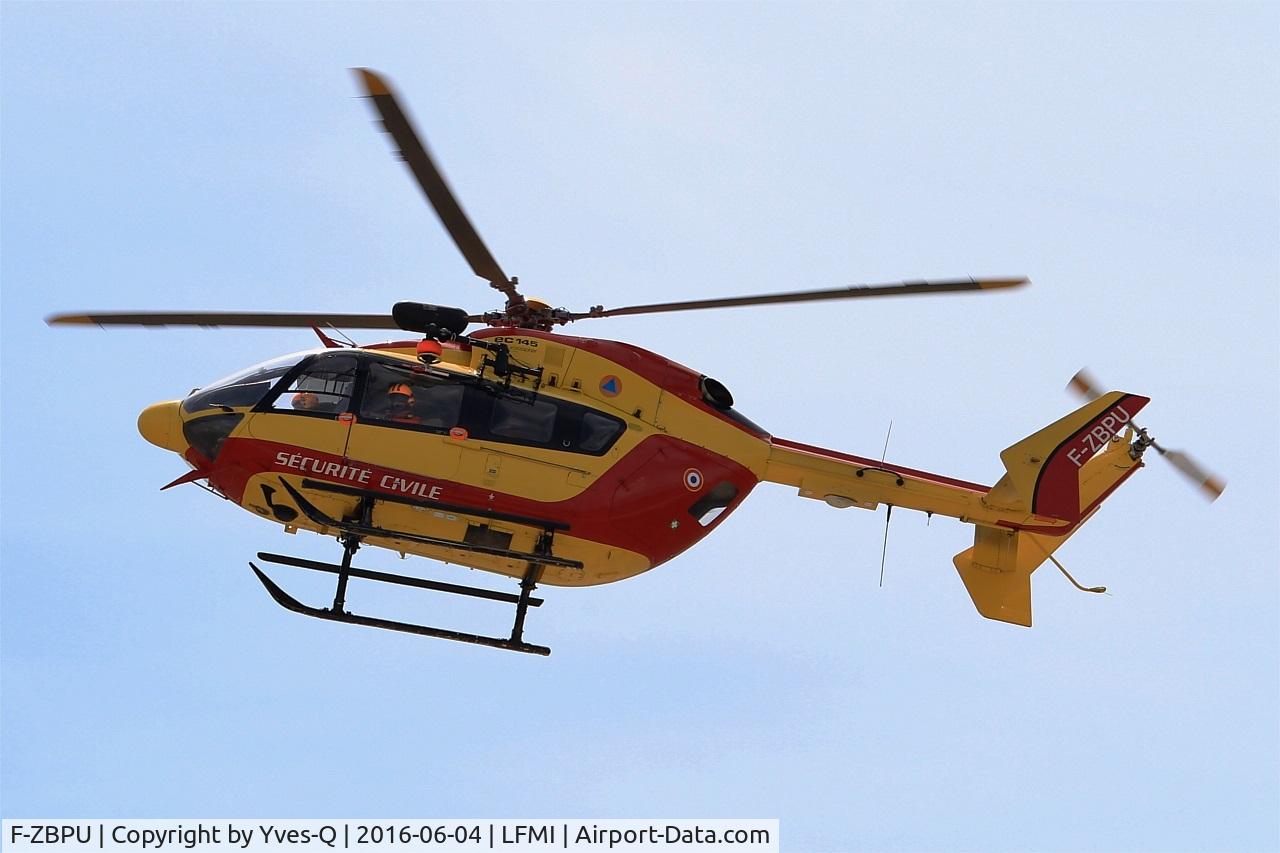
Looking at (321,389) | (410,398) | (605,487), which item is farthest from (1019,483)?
(321,389)

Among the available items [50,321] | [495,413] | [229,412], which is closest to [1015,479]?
[495,413]

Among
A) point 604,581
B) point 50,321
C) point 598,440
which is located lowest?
point 604,581

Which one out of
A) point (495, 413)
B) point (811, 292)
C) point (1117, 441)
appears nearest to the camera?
point (811, 292)

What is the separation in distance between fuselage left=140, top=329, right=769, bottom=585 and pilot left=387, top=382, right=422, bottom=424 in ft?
0.06

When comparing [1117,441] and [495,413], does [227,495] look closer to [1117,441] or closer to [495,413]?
[495,413]

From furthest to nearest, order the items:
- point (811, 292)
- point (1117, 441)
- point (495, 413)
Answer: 1. point (1117, 441)
2. point (495, 413)
3. point (811, 292)

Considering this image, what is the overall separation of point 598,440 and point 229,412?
3.62 meters

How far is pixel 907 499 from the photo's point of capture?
15.9 metres

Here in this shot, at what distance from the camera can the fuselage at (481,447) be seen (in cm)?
1505

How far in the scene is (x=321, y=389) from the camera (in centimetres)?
1527

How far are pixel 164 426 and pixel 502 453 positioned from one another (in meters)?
3.49

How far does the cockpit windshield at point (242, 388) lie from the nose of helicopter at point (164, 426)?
0.16 meters

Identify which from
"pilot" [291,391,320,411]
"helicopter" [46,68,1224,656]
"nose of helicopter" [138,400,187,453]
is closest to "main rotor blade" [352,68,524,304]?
"helicopter" [46,68,1224,656]

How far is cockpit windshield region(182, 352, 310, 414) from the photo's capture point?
50.3 feet
